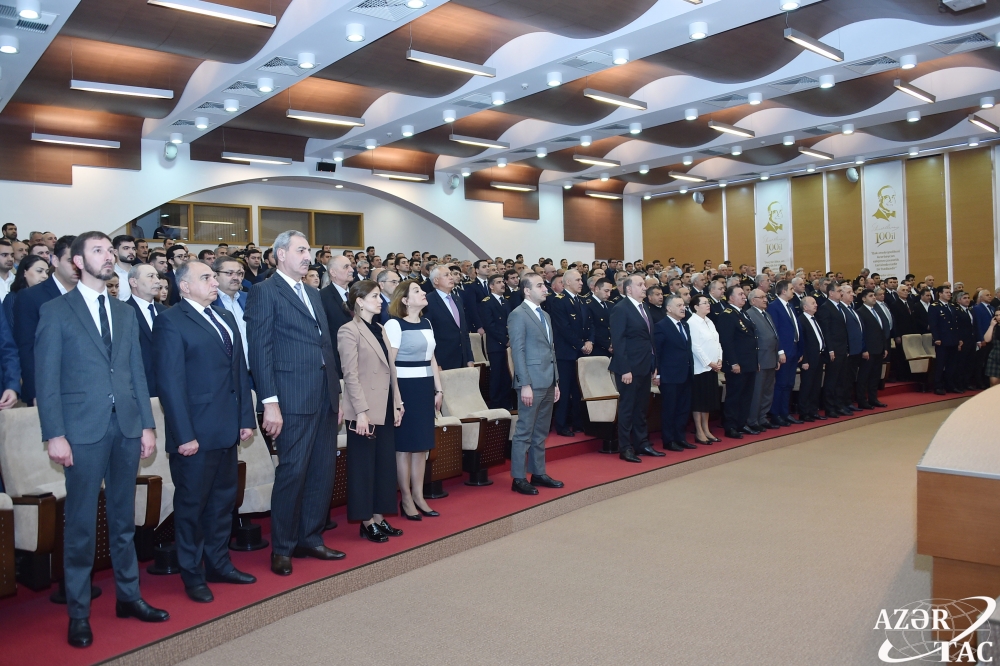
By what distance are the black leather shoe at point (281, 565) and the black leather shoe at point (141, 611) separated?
57 cm

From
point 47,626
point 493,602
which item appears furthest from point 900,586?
point 47,626

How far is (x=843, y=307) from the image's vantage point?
848 centimetres

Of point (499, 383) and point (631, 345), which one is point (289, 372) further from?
point (499, 383)

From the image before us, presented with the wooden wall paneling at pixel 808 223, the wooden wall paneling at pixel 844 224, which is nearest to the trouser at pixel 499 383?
the wooden wall paneling at pixel 844 224

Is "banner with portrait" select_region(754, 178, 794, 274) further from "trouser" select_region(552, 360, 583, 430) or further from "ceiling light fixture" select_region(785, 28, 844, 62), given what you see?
"trouser" select_region(552, 360, 583, 430)

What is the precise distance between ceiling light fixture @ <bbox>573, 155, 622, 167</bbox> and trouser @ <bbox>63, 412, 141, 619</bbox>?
11.2 metres

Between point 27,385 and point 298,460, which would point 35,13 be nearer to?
point 27,385

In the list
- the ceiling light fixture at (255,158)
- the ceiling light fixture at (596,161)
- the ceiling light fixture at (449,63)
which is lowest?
the ceiling light fixture at (255,158)

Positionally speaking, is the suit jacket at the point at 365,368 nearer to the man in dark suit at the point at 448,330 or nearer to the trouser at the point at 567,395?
the man in dark suit at the point at 448,330

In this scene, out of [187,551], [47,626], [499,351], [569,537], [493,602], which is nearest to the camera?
[47,626]

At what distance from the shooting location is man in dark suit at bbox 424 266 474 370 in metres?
6.10

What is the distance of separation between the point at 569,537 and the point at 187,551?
6.99 feet

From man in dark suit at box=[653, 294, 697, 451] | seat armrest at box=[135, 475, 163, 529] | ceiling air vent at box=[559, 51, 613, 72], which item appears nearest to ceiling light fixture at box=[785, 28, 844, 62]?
ceiling air vent at box=[559, 51, 613, 72]

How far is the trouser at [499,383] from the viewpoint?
7.17m
